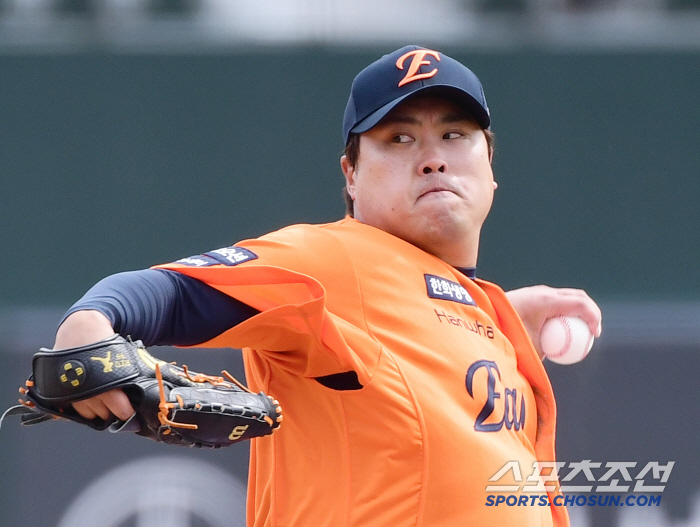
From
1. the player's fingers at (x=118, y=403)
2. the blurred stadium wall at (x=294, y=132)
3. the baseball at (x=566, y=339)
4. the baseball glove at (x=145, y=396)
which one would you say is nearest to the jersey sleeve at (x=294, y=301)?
the baseball glove at (x=145, y=396)

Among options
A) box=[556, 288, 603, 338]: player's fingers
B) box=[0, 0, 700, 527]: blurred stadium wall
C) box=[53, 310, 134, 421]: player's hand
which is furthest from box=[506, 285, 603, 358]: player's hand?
box=[0, 0, 700, 527]: blurred stadium wall

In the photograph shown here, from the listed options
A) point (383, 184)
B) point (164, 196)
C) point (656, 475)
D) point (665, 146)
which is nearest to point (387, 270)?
point (383, 184)

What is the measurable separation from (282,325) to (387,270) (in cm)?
24

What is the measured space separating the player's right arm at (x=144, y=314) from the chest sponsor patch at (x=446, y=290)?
1.13 ft

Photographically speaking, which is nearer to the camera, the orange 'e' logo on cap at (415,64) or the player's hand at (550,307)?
the orange 'e' logo on cap at (415,64)

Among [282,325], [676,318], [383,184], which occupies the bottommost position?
[676,318]

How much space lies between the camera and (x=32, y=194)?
4.25 metres

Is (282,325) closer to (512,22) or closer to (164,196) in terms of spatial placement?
(164,196)

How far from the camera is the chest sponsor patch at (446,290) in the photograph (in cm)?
153

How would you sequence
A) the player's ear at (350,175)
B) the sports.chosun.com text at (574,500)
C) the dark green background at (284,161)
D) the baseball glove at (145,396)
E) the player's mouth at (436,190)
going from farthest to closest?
the dark green background at (284,161) → the player's ear at (350,175) → the player's mouth at (436,190) → the sports.chosun.com text at (574,500) → the baseball glove at (145,396)

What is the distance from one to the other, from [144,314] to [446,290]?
56 centimetres

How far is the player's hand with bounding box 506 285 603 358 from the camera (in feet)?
6.38

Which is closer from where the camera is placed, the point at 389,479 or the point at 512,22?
the point at 389,479

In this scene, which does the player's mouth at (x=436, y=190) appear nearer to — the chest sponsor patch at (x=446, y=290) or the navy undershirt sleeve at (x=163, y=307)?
the chest sponsor patch at (x=446, y=290)
